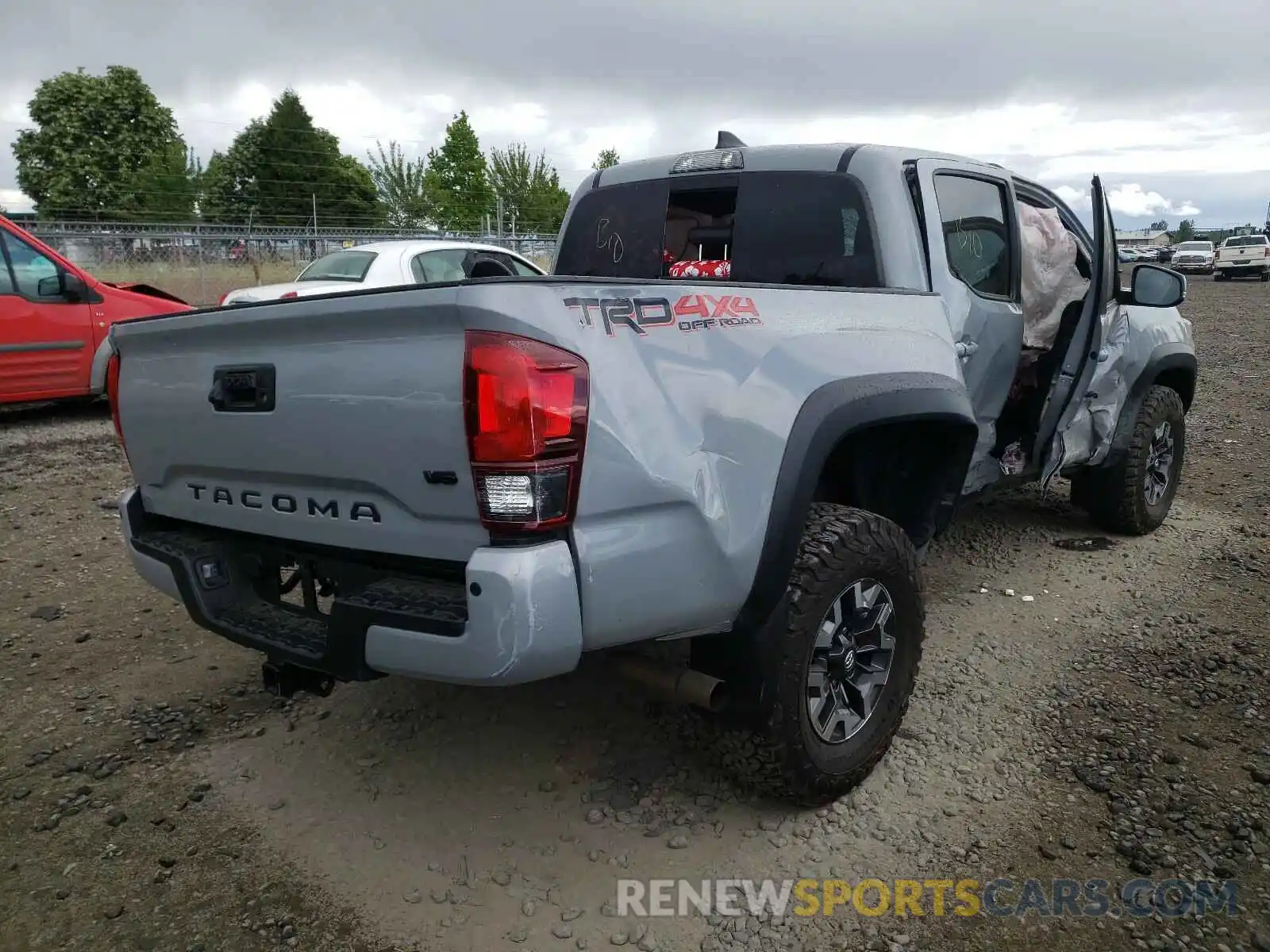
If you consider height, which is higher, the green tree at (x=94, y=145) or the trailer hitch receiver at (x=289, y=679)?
the green tree at (x=94, y=145)

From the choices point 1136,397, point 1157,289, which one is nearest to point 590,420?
point 1157,289

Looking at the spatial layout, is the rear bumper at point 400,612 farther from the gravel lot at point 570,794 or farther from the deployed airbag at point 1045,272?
the deployed airbag at point 1045,272

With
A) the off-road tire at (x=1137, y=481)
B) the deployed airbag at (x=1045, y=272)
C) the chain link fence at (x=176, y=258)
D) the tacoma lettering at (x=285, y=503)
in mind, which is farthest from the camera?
the chain link fence at (x=176, y=258)

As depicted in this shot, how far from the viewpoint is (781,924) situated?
7.73 ft

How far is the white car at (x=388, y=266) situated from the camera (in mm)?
9039

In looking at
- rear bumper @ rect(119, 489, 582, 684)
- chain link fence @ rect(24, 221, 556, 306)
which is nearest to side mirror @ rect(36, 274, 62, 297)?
rear bumper @ rect(119, 489, 582, 684)

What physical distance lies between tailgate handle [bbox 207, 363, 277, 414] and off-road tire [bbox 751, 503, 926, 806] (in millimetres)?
1438

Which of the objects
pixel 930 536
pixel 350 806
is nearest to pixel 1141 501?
pixel 930 536

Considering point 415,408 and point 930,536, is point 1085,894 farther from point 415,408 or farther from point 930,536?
point 415,408

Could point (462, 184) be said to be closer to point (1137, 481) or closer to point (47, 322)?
point (47, 322)

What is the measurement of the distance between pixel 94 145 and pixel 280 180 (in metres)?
10.7

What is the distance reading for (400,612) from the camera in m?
2.13

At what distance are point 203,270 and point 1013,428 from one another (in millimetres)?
19645

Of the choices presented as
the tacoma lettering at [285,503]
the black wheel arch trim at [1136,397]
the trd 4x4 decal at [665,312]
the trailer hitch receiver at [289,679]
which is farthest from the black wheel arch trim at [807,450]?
the black wheel arch trim at [1136,397]
